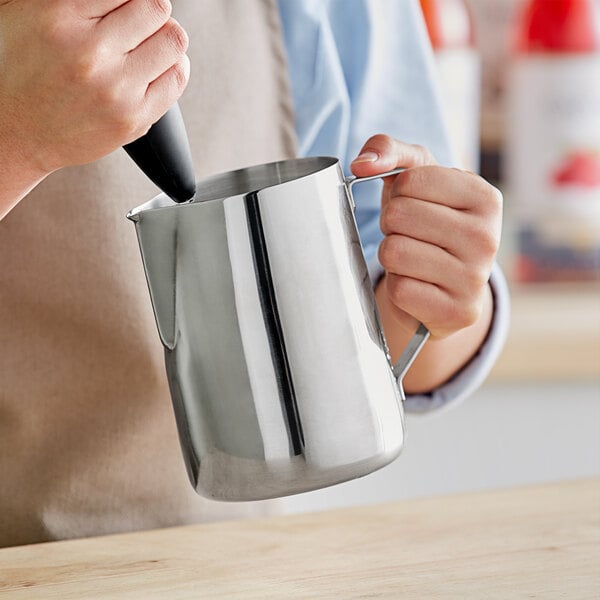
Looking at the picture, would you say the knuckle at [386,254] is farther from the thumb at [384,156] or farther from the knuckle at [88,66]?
the knuckle at [88,66]

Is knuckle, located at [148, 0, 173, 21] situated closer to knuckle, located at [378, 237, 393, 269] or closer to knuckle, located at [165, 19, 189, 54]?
knuckle, located at [165, 19, 189, 54]

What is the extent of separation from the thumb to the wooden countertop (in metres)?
0.17

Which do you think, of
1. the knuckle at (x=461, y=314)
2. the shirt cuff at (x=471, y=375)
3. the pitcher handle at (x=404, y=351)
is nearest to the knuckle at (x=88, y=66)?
the pitcher handle at (x=404, y=351)

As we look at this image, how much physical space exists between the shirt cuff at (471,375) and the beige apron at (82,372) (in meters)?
0.16

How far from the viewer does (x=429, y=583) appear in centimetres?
43

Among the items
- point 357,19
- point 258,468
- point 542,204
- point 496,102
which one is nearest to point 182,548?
point 258,468

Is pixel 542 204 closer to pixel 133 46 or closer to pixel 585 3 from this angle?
pixel 585 3

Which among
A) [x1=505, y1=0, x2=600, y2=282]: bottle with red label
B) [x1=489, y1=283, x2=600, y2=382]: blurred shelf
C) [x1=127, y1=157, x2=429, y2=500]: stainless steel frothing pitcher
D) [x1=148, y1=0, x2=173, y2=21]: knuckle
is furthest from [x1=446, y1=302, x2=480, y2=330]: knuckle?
[x1=505, y1=0, x2=600, y2=282]: bottle with red label

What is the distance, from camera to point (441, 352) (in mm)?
649

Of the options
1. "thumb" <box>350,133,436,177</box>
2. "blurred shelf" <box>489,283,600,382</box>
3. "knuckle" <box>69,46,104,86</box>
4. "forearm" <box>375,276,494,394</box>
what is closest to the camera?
"knuckle" <box>69,46,104,86</box>

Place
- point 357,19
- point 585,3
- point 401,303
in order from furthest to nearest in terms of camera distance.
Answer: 1. point 585,3
2. point 357,19
3. point 401,303

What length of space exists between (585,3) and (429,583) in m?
0.73

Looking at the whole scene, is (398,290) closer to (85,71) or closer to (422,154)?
(422,154)

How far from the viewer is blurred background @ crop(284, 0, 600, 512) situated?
0.96 m
